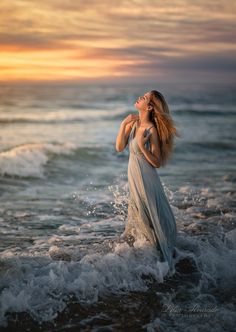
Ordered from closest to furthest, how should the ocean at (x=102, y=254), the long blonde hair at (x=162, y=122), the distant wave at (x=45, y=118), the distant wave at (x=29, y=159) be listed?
1. the ocean at (x=102, y=254)
2. the long blonde hair at (x=162, y=122)
3. the distant wave at (x=29, y=159)
4. the distant wave at (x=45, y=118)

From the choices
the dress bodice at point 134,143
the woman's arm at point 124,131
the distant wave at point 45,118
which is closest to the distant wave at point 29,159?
the woman's arm at point 124,131

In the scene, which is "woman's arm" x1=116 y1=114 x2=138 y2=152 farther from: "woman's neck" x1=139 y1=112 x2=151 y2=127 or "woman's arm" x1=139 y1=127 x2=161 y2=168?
"woman's arm" x1=139 y1=127 x2=161 y2=168

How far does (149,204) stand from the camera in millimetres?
6168

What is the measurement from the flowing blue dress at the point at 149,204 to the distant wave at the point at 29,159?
7.99m

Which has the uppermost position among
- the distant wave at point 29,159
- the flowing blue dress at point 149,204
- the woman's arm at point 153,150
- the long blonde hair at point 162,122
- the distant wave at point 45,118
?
the long blonde hair at point 162,122

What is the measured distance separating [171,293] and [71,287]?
1203 mm

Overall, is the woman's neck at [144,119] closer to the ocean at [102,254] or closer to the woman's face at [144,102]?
the woman's face at [144,102]

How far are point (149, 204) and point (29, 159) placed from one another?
10.3 meters

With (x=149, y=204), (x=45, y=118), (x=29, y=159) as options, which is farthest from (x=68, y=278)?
(x=45, y=118)

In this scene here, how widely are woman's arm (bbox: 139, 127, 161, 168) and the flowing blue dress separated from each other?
9 cm

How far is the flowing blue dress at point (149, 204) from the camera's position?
6.14 meters

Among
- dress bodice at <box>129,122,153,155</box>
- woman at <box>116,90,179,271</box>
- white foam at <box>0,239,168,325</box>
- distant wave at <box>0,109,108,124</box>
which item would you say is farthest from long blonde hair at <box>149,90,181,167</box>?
distant wave at <box>0,109,108,124</box>

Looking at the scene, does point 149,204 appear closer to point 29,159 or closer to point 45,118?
point 29,159

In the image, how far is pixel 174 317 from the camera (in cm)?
517
